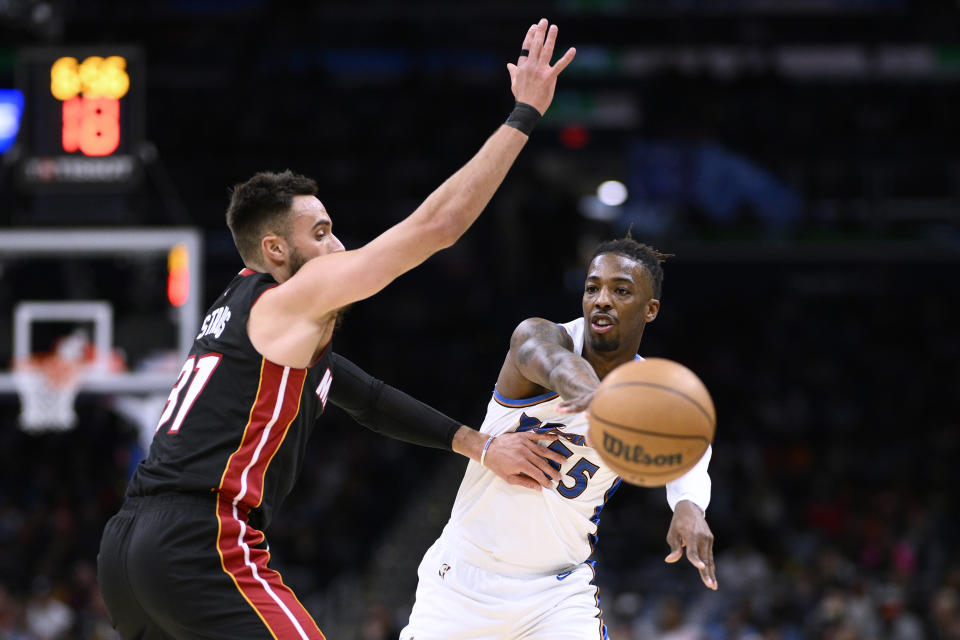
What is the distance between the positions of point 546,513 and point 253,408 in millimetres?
1534

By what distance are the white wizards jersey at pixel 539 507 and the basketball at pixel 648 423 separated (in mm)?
851

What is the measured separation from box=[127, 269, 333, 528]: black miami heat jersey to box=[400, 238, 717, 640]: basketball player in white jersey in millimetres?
1093

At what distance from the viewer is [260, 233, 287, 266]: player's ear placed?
4.18 metres

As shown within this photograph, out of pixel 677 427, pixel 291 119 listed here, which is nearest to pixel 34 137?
pixel 677 427

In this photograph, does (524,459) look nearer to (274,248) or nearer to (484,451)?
(484,451)

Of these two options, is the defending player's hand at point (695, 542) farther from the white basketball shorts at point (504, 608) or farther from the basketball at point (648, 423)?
the white basketball shorts at point (504, 608)

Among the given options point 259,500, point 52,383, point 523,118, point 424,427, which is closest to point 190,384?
point 259,500

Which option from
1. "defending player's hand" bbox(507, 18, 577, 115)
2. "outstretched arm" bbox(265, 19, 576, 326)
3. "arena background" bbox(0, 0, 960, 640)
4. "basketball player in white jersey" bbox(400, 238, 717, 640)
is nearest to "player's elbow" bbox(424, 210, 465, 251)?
"outstretched arm" bbox(265, 19, 576, 326)

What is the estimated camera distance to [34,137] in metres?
10.4

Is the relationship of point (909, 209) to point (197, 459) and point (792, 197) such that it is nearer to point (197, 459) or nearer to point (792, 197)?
point (792, 197)

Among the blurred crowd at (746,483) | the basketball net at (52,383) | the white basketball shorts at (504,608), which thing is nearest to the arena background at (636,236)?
the blurred crowd at (746,483)

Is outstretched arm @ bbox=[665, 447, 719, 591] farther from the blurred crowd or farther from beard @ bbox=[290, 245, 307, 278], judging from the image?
the blurred crowd

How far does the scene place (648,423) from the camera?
3.92m

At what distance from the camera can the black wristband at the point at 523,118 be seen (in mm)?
3900
